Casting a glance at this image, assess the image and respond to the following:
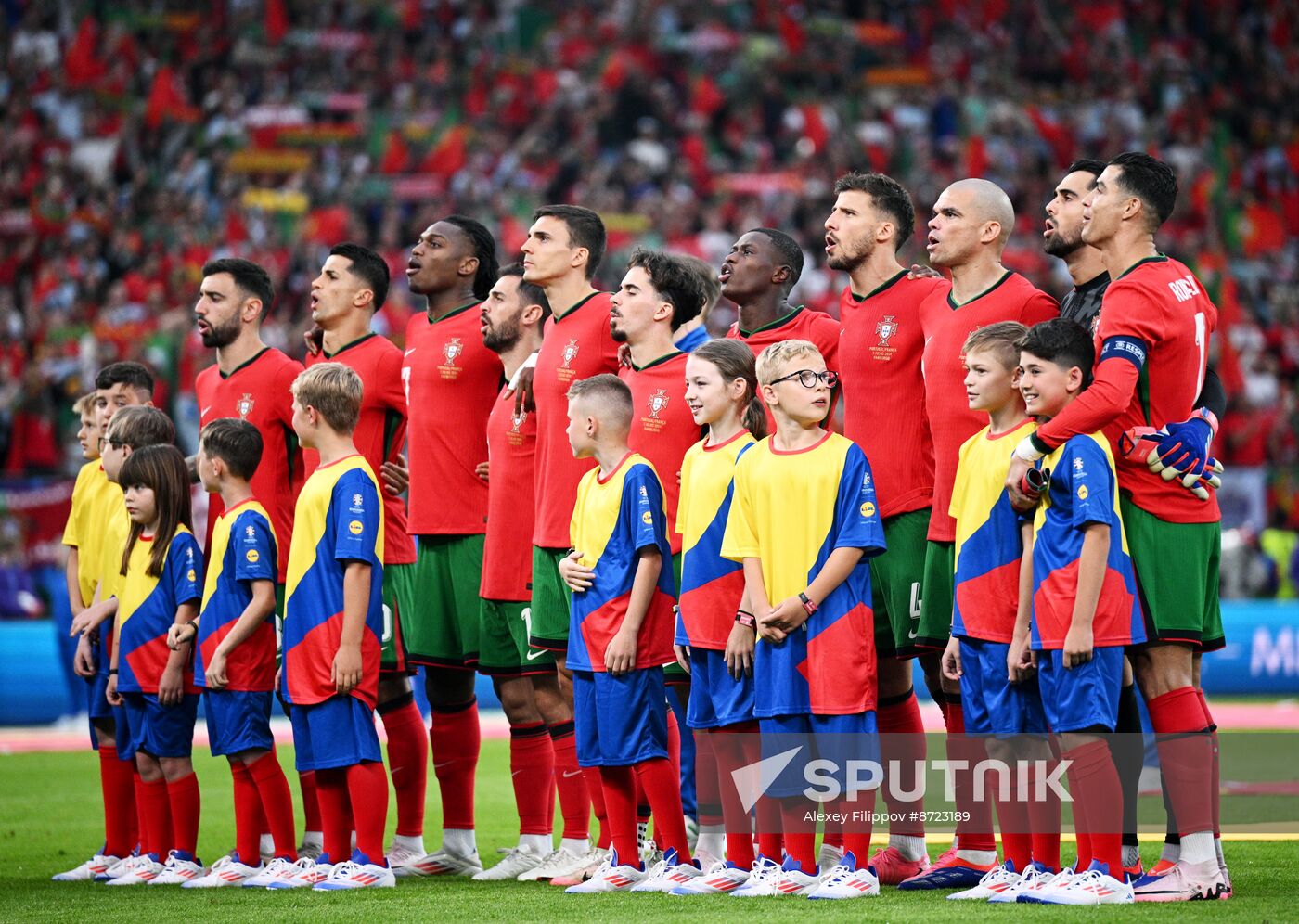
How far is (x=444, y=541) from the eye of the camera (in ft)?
A: 26.2

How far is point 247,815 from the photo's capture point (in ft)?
24.3

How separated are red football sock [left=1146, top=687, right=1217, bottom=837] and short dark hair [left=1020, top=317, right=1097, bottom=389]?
1190 millimetres

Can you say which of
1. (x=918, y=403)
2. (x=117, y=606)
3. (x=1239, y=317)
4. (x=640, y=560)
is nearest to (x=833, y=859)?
(x=640, y=560)

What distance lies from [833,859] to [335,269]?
362cm

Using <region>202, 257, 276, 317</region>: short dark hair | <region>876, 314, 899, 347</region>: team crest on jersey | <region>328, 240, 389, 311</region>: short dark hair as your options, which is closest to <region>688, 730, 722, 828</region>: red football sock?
<region>876, 314, 899, 347</region>: team crest on jersey

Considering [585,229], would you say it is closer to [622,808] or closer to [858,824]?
[622,808]

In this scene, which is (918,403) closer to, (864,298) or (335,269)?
(864,298)

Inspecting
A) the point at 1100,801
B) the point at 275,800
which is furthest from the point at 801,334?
the point at 275,800

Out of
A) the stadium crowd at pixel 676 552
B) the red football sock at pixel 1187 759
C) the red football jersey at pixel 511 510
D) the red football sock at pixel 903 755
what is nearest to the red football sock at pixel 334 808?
the stadium crowd at pixel 676 552

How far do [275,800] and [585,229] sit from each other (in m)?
2.83

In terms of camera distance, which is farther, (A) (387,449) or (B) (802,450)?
(A) (387,449)

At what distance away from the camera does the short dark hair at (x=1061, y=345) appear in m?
6.21

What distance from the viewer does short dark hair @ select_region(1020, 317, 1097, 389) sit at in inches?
244

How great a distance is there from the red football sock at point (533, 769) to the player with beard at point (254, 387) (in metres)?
0.97
